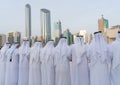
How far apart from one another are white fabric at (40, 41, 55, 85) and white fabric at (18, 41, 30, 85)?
27.8 inches

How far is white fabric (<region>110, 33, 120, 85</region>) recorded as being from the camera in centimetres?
565

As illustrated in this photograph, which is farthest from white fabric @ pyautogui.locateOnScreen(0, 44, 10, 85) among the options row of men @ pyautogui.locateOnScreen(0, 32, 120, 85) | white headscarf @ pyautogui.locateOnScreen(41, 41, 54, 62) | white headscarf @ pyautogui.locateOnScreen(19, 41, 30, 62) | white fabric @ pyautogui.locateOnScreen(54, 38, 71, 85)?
white fabric @ pyautogui.locateOnScreen(54, 38, 71, 85)

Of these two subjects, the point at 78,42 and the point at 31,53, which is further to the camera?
the point at 31,53

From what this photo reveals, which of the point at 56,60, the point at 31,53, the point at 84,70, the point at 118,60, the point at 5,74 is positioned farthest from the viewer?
the point at 5,74

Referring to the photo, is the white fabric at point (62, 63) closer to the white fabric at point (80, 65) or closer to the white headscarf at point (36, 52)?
the white fabric at point (80, 65)

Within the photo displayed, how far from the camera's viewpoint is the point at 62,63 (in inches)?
259

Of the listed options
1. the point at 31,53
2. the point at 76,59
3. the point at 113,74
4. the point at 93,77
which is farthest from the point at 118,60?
the point at 31,53

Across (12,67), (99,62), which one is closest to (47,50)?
(12,67)

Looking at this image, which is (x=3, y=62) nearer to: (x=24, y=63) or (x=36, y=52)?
(x=24, y=63)

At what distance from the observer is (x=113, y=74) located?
5773 millimetres

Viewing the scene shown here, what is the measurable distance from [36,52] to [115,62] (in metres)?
2.52

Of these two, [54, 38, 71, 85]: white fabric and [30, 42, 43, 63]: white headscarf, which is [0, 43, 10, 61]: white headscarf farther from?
[54, 38, 71, 85]: white fabric

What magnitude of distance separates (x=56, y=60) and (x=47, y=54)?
0.35 m

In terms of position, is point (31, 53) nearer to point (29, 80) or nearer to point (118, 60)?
point (29, 80)
